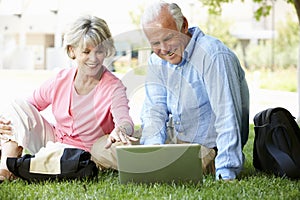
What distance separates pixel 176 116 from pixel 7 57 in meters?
11.7

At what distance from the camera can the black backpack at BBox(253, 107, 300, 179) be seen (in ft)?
9.04

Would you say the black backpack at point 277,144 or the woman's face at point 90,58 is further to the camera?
the woman's face at point 90,58

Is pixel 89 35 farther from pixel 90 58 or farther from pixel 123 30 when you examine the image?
pixel 123 30

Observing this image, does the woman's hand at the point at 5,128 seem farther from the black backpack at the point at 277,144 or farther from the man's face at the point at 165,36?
the black backpack at the point at 277,144

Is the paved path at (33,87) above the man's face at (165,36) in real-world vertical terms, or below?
below

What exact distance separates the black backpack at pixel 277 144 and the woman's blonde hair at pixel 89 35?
31.6 inches

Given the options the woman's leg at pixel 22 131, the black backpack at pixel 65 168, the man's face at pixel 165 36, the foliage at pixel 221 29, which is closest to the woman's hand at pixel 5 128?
the woman's leg at pixel 22 131

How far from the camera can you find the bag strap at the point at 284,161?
2723 millimetres

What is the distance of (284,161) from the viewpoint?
109 inches

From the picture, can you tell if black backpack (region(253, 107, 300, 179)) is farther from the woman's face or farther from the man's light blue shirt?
the woman's face

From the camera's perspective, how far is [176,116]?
2.88 meters

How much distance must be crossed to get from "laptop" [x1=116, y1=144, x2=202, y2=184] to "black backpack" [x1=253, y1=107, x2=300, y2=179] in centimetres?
45

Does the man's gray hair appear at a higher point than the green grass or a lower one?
higher

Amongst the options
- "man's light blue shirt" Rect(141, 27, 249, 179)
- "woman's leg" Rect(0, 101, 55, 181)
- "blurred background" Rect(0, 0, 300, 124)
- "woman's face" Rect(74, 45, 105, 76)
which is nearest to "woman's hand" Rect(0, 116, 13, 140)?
"woman's leg" Rect(0, 101, 55, 181)
